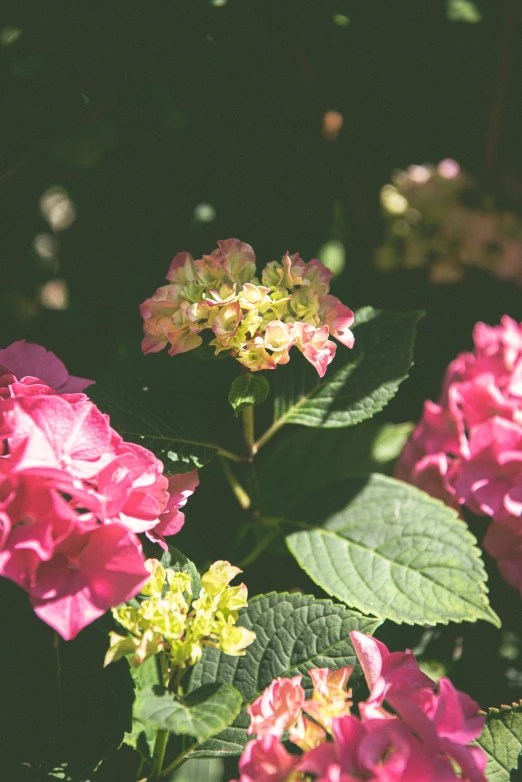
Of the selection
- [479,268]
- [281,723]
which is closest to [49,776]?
[281,723]

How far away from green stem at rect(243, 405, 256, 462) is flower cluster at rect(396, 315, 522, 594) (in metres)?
0.26

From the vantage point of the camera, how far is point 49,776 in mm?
752

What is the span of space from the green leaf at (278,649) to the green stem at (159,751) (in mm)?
41

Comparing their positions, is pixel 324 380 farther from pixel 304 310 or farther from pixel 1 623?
pixel 1 623

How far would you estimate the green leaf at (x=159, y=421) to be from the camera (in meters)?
0.84

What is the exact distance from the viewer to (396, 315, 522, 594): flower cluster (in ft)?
3.24

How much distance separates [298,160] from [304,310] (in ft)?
1.66

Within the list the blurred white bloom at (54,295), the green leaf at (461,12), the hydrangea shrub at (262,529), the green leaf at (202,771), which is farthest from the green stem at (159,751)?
the green leaf at (461,12)

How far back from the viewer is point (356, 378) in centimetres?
99

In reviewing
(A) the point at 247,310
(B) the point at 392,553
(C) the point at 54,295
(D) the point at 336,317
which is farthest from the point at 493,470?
(C) the point at 54,295

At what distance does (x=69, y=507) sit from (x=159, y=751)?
313 millimetres

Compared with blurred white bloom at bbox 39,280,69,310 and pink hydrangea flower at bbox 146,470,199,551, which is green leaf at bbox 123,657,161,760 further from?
blurred white bloom at bbox 39,280,69,310

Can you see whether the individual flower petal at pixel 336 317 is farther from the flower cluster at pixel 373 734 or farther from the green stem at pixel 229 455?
the flower cluster at pixel 373 734

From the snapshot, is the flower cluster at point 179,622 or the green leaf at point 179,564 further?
the green leaf at point 179,564
